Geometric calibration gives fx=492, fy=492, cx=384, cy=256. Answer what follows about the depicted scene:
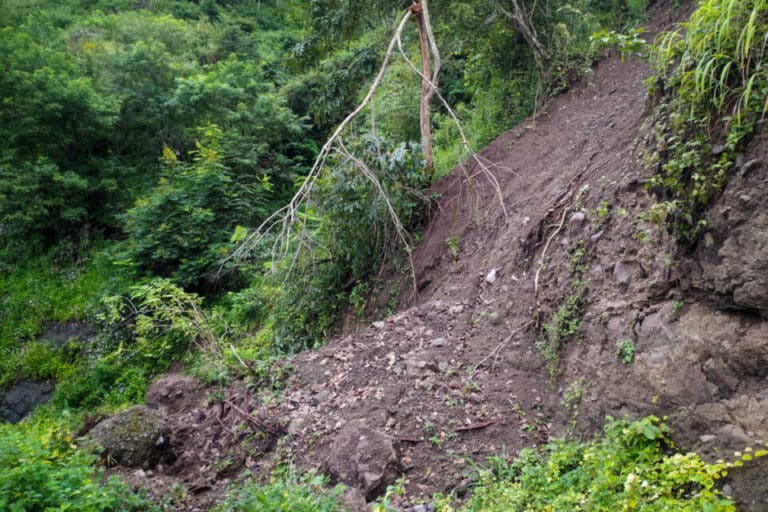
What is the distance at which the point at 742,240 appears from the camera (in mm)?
2584

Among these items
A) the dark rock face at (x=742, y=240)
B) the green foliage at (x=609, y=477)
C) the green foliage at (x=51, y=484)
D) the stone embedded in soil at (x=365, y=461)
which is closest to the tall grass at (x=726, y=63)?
the dark rock face at (x=742, y=240)

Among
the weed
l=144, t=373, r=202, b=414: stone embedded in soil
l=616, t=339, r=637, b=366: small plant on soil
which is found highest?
the weed

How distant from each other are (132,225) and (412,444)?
30.2 ft

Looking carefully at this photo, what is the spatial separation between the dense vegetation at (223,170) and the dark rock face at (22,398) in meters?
0.27

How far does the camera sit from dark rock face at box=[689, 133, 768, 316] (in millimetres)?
2488

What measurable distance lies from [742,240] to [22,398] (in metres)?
12.0

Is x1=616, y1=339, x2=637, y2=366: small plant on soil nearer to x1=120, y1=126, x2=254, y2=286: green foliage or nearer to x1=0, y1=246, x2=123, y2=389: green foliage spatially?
x1=120, y1=126, x2=254, y2=286: green foliage

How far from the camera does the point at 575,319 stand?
3.67 m

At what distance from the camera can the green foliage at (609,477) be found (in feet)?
7.70

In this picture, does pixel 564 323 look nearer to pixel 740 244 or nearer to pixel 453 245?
pixel 740 244

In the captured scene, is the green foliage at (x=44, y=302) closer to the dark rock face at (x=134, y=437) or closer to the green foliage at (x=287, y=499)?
the dark rock face at (x=134, y=437)

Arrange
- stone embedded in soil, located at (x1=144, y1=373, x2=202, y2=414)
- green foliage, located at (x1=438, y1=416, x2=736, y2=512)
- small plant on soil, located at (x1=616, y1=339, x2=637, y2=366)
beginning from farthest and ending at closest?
stone embedded in soil, located at (x1=144, y1=373, x2=202, y2=414) → small plant on soil, located at (x1=616, y1=339, x2=637, y2=366) → green foliage, located at (x1=438, y1=416, x2=736, y2=512)

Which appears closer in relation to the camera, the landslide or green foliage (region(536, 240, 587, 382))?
the landslide

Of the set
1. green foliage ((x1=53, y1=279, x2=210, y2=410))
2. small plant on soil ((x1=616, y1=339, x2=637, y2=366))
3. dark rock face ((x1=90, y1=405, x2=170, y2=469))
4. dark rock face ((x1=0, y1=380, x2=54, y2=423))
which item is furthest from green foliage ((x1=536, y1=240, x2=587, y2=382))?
dark rock face ((x1=0, y1=380, x2=54, y2=423))
